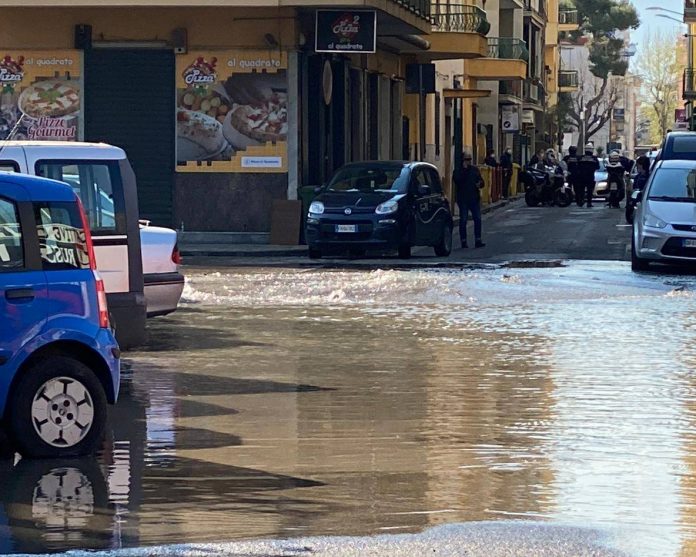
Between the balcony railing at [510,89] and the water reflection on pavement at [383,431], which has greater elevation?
the balcony railing at [510,89]

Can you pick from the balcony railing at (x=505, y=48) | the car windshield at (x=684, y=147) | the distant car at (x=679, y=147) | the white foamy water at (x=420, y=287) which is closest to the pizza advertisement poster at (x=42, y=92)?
the white foamy water at (x=420, y=287)

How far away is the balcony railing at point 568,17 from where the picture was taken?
372 ft

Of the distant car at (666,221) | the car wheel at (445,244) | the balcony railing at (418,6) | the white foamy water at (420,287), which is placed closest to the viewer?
the white foamy water at (420,287)

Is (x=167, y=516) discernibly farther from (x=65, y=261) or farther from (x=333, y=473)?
(x=65, y=261)

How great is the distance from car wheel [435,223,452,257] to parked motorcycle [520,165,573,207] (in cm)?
2426

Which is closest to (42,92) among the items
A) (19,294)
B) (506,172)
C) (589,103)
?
(19,294)

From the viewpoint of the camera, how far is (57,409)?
32.3 ft

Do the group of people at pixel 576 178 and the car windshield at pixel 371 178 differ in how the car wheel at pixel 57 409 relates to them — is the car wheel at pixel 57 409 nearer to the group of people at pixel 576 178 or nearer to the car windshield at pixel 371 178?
the car windshield at pixel 371 178

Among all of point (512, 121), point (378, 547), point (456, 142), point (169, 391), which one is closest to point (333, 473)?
point (378, 547)

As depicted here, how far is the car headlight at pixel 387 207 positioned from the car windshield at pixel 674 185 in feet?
12.6

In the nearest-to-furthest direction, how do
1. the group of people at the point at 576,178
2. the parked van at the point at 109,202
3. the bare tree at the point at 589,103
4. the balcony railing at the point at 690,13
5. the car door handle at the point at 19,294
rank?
1. the car door handle at the point at 19,294
2. the parked van at the point at 109,202
3. the group of people at the point at 576,178
4. the balcony railing at the point at 690,13
5. the bare tree at the point at 589,103

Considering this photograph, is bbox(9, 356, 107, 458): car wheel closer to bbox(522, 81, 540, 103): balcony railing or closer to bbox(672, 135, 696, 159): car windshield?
bbox(672, 135, 696, 159): car windshield

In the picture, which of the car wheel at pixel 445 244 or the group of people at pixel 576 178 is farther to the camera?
the group of people at pixel 576 178

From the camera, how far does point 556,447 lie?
10297 millimetres
